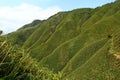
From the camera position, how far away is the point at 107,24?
625 feet

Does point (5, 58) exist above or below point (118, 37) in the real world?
above

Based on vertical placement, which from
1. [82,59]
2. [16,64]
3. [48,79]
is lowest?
[82,59]

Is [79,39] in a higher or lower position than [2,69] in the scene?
lower

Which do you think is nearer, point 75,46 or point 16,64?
point 16,64

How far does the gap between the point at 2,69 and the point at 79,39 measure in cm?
17687

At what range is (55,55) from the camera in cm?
17688

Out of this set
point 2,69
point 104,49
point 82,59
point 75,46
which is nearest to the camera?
point 2,69

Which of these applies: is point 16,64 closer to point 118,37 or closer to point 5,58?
point 5,58

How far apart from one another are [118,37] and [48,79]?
393 feet

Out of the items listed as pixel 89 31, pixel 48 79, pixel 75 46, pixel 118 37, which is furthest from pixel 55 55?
pixel 48 79

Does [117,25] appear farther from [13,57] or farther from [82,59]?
[13,57]

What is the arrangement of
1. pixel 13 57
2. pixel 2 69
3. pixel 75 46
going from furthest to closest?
1. pixel 75 46
2. pixel 13 57
3. pixel 2 69

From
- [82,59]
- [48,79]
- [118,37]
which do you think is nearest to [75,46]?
[82,59]

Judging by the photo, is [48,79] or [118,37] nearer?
[48,79]
